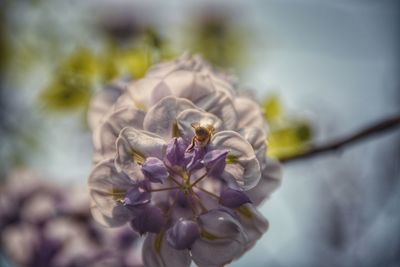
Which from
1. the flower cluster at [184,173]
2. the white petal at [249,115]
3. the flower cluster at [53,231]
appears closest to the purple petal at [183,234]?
the flower cluster at [184,173]

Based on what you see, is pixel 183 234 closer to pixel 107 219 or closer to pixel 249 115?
pixel 107 219

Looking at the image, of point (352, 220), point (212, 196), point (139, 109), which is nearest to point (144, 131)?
point (139, 109)

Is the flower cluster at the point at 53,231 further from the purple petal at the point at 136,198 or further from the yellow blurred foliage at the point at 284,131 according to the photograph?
the purple petal at the point at 136,198

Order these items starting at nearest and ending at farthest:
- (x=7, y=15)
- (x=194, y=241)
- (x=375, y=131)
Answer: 1. (x=194, y=241)
2. (x=375, y=131)
3. (x=7, y=15)

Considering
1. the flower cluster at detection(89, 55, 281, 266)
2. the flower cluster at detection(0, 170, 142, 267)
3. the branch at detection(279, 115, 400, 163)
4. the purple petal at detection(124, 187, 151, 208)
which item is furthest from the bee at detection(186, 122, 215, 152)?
the flower cluster at detection(0, 170, 142, 267)

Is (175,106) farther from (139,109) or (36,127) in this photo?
(36,127)

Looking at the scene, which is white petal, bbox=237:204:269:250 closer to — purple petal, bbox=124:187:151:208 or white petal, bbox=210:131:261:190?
white petal, bbox=210:131:261:190

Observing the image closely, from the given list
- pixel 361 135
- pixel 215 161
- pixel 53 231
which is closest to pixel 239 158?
pixel 215 161

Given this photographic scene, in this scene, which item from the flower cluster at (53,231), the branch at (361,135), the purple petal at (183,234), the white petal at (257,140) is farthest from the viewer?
the flower cluster at (53,231)

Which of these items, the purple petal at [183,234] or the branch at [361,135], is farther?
the branch at [361,135]
